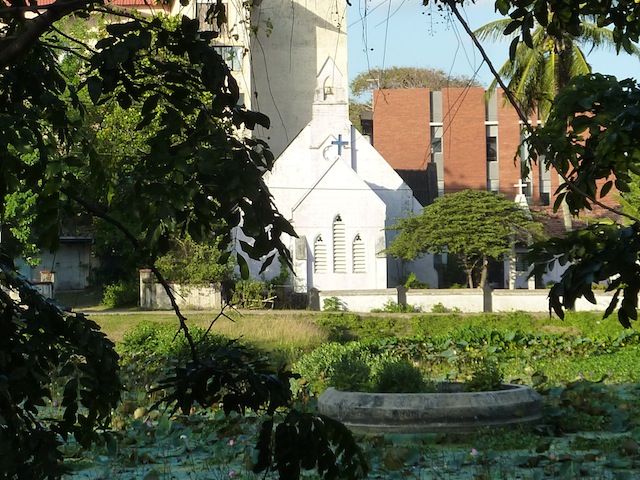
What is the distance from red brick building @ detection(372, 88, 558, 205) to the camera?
5803cm

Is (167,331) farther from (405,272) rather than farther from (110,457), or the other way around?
(405,272)

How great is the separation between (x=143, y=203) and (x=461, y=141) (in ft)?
184

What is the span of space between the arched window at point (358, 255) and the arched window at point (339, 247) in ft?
1.43

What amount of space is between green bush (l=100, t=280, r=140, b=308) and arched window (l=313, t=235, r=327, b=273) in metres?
8.32

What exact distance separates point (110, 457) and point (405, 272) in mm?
39298

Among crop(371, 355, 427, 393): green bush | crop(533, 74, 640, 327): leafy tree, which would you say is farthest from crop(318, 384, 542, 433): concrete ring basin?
crop(533, 74, 640, 327): leafy tree

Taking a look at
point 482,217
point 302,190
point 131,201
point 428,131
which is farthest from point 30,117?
point 428,131

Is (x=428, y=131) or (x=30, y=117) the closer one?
(x=30, y=117)

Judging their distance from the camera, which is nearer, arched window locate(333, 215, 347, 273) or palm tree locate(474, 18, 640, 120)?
palm tree locate(474, 18, 640, 120)

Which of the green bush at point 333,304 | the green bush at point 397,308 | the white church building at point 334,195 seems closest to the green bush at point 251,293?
the green bush at point 333,304

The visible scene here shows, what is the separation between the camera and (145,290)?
39500 millimetres

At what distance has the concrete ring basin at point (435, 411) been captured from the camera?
423 inches

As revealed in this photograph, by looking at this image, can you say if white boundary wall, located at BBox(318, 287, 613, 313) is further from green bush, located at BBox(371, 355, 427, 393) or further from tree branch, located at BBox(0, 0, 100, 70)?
tree branch, located at BBox(0, 0, 100, 70)

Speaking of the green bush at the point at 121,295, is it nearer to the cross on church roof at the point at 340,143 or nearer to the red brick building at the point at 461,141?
the cross on church roof at the point at 340,143
